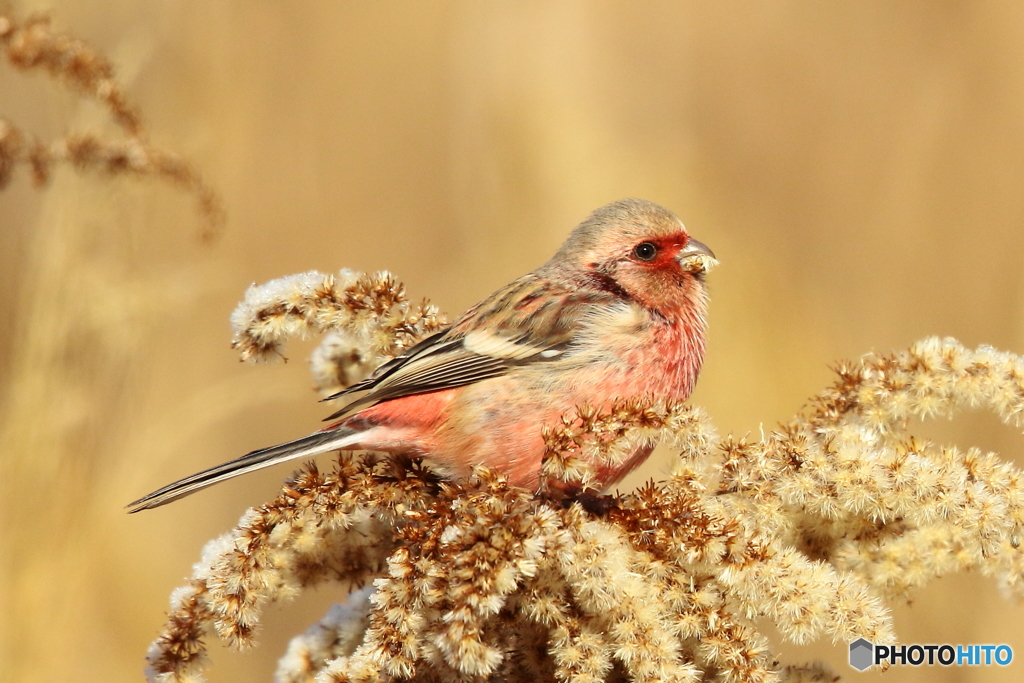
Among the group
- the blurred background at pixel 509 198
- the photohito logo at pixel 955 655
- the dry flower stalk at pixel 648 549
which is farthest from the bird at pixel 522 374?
the photohito logo at pixel 955 655

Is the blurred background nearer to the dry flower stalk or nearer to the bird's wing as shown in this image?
the bird's wing

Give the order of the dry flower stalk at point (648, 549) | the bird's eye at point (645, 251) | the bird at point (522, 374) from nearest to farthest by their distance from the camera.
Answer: the dry flower stalk at point (648, 549) < the bird at point (522, 374) < the bird's eye at point (645, 251)

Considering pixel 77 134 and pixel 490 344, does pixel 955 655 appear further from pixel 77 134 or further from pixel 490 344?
pixel 77 134

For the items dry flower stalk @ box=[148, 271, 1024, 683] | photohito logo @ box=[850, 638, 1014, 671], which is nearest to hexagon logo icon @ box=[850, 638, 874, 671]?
dry flower stalk @ box=[148, 271, 1024, 683]

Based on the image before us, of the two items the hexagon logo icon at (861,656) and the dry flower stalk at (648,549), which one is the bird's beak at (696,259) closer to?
the dry flower stalk at (648,549)

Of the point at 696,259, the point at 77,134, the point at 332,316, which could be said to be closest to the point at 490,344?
the point at 332,316

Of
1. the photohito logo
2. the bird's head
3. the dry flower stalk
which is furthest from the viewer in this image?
the bird's head

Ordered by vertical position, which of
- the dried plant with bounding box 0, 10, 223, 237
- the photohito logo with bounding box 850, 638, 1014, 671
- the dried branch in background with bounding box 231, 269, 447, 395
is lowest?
the photohito logo with bounding box 850, 638, 1014, 671

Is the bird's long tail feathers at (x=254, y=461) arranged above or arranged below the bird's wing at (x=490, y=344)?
below
